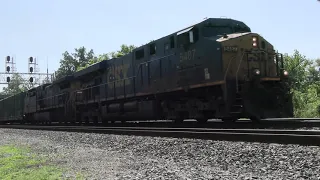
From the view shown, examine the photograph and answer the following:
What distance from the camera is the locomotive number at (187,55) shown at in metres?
10.8

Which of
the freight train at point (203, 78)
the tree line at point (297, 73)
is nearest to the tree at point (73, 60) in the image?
the tree line at point (297, 73)

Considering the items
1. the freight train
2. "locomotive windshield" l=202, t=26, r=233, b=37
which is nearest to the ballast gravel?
the freight train

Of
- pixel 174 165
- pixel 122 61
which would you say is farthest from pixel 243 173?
pixel 122 61

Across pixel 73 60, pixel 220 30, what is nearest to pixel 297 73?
pixel 220 30

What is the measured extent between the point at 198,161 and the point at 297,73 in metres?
49.8

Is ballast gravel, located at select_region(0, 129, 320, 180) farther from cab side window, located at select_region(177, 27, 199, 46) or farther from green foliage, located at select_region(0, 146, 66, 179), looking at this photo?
cab side window, located at select_region(177, 27, 199, 46)

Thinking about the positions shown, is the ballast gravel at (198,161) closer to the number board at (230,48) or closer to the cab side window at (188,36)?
the number board at (230,48)

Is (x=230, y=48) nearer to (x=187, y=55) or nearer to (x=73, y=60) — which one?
(x=187, y=55)

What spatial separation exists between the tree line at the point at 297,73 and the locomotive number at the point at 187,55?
10.7 ft

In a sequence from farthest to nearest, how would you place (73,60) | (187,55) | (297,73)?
1. (73,60)
2. (297,73)
3. (187,55)

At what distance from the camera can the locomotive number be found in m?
10.8

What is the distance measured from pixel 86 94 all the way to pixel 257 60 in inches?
438

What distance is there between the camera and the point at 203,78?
1036 centimetres

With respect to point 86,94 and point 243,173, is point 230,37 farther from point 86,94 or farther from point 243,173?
point 86,94
